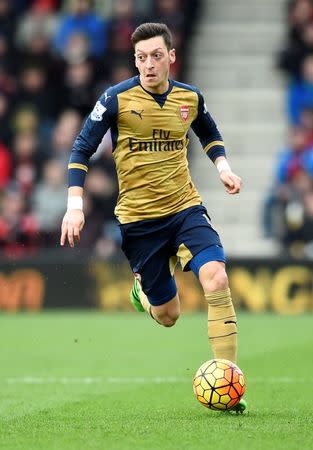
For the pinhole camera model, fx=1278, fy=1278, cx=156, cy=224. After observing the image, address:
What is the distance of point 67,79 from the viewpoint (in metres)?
18.7

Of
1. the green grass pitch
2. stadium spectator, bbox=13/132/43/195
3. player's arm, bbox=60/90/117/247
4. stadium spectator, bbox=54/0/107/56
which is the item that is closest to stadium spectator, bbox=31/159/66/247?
stadium spectator, bbox=13/132/43/195

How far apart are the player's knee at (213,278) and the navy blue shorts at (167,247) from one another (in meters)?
0.07

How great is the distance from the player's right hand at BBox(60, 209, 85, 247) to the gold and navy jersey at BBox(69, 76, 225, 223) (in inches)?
13.8

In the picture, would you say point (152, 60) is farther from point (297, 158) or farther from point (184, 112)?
point (297, 158)

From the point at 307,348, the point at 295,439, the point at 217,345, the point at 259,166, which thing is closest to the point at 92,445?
the point at 295,439

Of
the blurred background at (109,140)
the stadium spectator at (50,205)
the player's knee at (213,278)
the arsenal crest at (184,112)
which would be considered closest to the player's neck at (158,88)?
the arsenal crest at (184,112)

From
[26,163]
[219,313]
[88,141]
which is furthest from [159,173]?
[26,163]

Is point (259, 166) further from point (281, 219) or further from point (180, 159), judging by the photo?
point (180, 159)

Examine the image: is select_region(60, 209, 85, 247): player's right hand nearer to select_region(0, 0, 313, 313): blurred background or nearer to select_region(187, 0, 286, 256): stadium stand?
select_region(0, 0, 313, 313): blurred background

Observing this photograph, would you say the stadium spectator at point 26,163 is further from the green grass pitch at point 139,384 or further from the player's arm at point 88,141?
the player's arm at point 88,141

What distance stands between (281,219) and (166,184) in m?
8.83

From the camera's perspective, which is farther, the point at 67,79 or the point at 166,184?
the point at 67,79

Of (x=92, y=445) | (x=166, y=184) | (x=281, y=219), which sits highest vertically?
(x=166, y=184)

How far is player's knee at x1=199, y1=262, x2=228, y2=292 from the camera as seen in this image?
777cm
